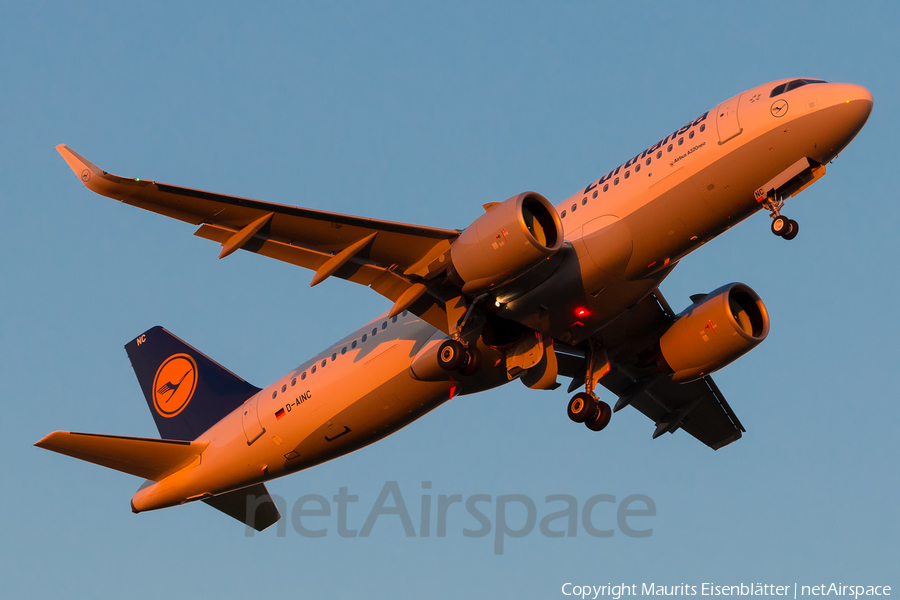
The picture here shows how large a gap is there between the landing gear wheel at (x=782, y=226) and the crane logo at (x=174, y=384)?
17.9 m

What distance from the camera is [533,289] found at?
2334 centimetres

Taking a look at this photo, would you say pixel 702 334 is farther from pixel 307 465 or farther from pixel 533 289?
pixel 307 465

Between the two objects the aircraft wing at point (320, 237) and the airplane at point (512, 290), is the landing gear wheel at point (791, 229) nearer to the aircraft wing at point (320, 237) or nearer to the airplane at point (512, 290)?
the airplane at point (512, 290)

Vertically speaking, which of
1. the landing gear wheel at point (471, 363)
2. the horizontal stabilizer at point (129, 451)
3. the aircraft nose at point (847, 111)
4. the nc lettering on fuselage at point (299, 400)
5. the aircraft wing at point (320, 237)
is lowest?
the horizontal stabilizer at point (129, 451)

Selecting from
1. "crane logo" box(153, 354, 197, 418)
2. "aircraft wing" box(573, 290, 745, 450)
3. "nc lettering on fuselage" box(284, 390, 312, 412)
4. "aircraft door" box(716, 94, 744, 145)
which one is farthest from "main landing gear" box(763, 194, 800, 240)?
"crane logo" box(153, 354, 197, 418)

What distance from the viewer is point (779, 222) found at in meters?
22.1

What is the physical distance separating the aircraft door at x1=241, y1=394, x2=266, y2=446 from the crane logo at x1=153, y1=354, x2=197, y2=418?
3251mm

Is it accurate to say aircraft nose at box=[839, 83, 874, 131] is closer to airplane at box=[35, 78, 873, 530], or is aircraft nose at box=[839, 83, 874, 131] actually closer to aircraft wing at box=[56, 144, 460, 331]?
airplane at box=[35, 78, 873, 530]

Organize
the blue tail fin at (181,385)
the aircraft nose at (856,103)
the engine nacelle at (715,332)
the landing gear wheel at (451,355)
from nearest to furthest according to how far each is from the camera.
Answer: the aircraft nose at (856,103), the landing gear wheel at (451,355), the engine nacelle at (715,332), the blue tail fin at (181,385)

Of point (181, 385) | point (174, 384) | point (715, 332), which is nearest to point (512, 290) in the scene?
point (715, 332)

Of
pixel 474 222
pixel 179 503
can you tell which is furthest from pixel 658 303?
pixel 179 503

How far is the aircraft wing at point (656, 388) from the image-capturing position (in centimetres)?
2734

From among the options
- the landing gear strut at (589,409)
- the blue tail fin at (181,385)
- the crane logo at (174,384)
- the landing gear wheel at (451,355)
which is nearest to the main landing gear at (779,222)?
the landing gear strut at (589,409)

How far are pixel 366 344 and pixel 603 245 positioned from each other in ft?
23.1
